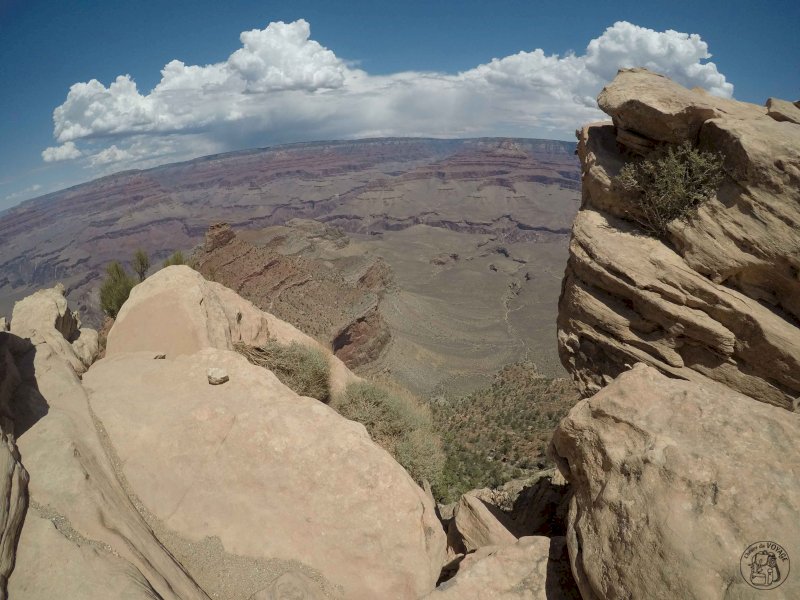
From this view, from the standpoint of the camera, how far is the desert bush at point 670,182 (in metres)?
11.4

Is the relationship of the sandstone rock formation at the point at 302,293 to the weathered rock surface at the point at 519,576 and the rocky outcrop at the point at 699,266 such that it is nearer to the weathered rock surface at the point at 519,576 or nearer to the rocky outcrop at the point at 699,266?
the rocky outcrop at the point at 699,266

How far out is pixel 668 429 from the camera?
22.3 feet

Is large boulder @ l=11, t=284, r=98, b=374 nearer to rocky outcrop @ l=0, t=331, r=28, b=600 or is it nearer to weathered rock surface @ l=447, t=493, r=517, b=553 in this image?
rocky outcrop @ l=0, t=331, r=28, b=600

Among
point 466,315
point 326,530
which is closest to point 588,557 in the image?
point 326,530

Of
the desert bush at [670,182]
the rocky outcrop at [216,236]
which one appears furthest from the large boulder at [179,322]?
the rocky outcrop at [216,236]

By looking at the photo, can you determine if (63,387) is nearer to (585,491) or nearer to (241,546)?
(241,546)

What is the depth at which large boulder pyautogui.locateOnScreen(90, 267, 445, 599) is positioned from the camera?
8.29 metres

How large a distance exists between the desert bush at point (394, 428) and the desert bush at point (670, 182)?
10.1m

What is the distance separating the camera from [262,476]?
920 cm

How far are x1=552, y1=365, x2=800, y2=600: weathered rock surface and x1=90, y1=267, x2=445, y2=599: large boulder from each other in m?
3.69

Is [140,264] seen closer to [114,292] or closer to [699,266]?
[114,292]

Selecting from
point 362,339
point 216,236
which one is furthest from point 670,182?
point 216,236

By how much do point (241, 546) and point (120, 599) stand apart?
2.84 metres

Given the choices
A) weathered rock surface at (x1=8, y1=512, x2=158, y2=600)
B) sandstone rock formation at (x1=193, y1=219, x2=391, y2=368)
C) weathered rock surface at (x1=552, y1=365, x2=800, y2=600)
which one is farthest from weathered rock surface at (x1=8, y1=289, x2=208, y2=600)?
sandstone rock formation at (x1=193, y1=219, x2=391, y2=368)
